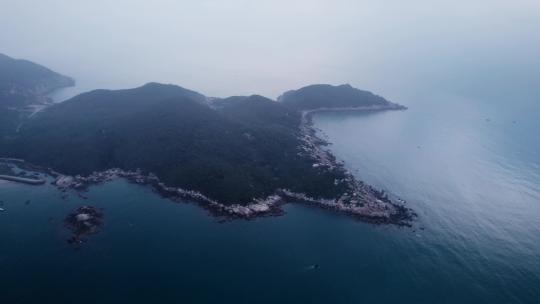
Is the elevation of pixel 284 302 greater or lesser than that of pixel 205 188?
lesser

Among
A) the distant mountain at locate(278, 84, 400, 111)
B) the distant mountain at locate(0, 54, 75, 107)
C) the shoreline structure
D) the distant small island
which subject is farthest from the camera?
the distant mountain at locate(278, 84, 400, 111)

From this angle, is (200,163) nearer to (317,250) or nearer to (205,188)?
(205,188)

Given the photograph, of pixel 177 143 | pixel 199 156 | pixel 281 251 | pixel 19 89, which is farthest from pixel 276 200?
pixel 19 89

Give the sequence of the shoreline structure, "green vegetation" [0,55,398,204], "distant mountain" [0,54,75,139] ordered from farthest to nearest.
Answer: "distant mountain" [0,54,75,139]
"green vegetation" [0,55,398,204]
the shoreline structure

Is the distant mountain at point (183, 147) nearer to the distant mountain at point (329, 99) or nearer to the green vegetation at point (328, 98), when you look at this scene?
the distant mountain at point (329, 99)

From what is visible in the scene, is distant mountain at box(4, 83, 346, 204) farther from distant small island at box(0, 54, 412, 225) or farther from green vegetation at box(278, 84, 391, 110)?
green vegetation at box(278, 84, 391, 110)

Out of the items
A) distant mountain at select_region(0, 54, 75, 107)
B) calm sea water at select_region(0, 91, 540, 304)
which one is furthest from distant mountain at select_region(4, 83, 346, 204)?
distant mountain at select_region(0, 54, 75, 107)

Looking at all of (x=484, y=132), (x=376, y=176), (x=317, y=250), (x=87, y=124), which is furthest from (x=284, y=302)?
(x=484, y=132)

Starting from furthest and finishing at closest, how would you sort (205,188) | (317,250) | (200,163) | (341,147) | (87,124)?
(341,147), (87,124), (200,163), (205,188), (317,250)
